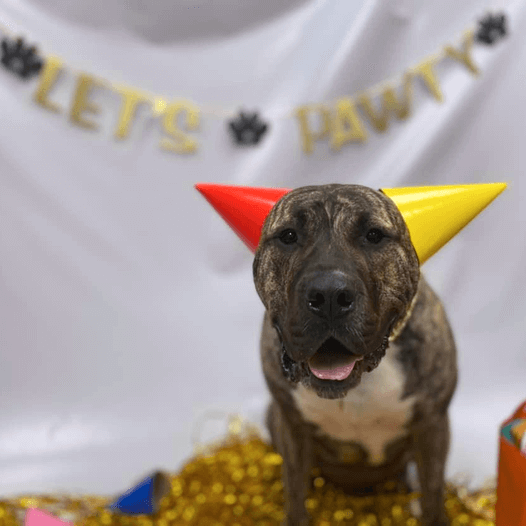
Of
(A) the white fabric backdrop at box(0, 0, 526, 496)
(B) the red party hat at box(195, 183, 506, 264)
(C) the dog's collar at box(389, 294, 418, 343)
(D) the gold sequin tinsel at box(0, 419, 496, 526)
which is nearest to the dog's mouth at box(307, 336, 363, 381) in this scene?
(C) the dog's collar at box(389, 294, 418, 343)

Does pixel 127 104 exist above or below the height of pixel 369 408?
above

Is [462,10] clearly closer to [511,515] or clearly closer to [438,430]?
[438,430]

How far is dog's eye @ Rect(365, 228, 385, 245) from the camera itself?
4.08ft

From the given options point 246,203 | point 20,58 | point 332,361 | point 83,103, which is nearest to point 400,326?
point 332,361

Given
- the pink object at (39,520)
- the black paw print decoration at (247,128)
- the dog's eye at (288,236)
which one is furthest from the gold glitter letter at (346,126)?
the pink object at (39,520)

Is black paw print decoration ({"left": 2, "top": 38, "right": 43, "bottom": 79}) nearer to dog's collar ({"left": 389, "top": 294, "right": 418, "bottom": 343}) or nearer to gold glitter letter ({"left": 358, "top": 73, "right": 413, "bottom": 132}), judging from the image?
gold glitter letter ({"left": 358, "top": 73, "right": 413, "bottom": 132})

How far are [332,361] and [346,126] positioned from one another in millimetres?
1226

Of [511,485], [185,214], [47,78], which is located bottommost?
[511,485]

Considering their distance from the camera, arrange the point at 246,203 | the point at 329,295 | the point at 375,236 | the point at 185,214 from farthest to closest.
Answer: the point at 185,214 → the point at 246,203 → the point at 375,236 → the point at 329,295

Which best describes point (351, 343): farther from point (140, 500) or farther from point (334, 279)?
point (140, 500)

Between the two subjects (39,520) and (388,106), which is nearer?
(39,520)

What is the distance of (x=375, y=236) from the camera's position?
125cm

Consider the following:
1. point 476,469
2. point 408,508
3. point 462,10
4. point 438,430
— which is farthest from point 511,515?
point 462,10

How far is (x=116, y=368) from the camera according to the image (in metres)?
2.40
